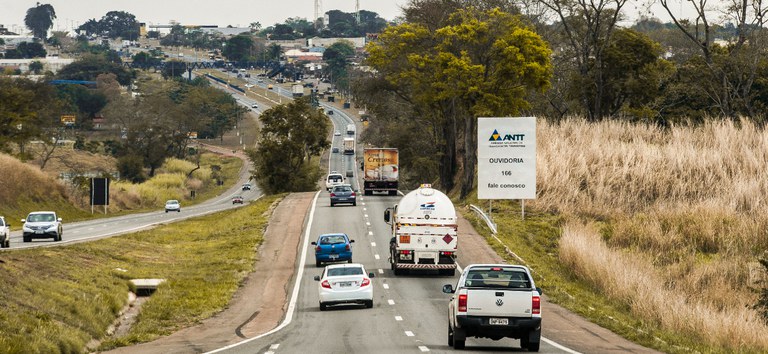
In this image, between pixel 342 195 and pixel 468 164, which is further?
pixel 468 164

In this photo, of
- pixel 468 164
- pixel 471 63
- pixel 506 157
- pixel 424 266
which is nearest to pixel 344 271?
pixel 424 266

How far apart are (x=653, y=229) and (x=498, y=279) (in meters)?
Answer: 33.4

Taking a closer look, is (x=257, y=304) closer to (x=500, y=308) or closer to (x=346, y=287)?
(x=346, y=287)

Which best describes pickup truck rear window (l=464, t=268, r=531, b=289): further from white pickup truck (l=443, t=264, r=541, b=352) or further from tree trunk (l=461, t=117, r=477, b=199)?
tree trunk (l=461, t=117, r=477, b=199)

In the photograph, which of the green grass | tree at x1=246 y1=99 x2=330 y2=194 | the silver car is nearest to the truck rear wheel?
the green grass

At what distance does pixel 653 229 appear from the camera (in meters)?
57.3

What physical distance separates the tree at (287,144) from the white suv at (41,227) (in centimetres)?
6010

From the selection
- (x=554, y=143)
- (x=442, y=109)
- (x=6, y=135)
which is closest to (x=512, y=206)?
(x=554, y=143)

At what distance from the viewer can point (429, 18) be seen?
9656 cm

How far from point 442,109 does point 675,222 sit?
38.5 meters

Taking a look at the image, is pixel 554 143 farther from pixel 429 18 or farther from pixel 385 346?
pixel 385 346

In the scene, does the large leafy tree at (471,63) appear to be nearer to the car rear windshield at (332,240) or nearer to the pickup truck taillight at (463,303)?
the car rear windshield at (332,240)

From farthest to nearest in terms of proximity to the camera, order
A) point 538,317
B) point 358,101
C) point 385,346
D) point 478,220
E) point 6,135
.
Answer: point 6,135 < point 358,101 < point 478,220 < point 385,346 < point 538,317

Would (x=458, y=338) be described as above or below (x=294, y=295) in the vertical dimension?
above
